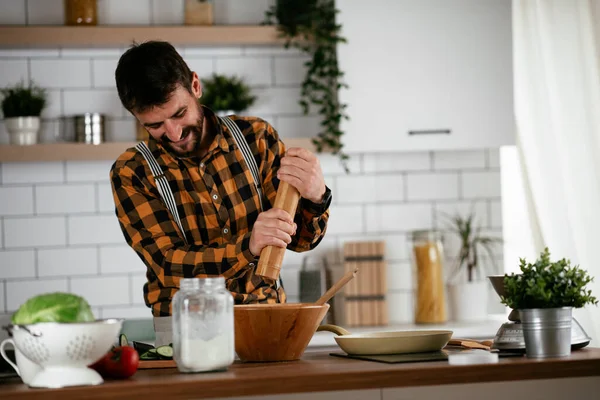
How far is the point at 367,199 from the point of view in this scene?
408 cm

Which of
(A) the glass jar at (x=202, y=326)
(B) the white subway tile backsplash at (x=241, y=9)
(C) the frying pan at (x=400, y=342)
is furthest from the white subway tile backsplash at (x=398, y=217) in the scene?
(A) the glass jar at (x=202, y=326)

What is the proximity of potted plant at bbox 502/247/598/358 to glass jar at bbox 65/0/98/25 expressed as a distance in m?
2.61

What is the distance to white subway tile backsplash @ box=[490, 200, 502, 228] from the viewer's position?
4160mm

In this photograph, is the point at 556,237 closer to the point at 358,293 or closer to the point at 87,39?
the point at 358,293

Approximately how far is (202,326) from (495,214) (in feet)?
9.12

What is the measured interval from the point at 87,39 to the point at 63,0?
0.27m

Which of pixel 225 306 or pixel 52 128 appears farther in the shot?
pixel 52 128

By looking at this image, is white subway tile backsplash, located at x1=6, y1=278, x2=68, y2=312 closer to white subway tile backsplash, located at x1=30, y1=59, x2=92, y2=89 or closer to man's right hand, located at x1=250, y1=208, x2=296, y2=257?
white subway tile backsplash, located at x1=30, y1=59, x2=92, y2=89

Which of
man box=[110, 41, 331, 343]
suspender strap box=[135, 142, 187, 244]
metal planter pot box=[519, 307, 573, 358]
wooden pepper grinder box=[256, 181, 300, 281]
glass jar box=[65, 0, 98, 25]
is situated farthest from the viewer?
glass jar box=[65, 0, 98, 25]

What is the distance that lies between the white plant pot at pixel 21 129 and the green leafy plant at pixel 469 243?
186cm

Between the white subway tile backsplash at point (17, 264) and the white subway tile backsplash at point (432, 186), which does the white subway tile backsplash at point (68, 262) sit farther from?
the white subway tile backsplash at point (432, 186)

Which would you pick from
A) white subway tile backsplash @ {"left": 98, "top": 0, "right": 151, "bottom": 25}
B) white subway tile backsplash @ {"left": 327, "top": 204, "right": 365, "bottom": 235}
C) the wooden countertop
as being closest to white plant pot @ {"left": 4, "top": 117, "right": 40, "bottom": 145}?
white subway tile backsplash @ {"left": 98, "top": 0, "right": 151, "bottom": 25}

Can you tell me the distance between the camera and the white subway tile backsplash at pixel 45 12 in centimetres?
392

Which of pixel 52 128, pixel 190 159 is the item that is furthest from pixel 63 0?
pixel 190 159
